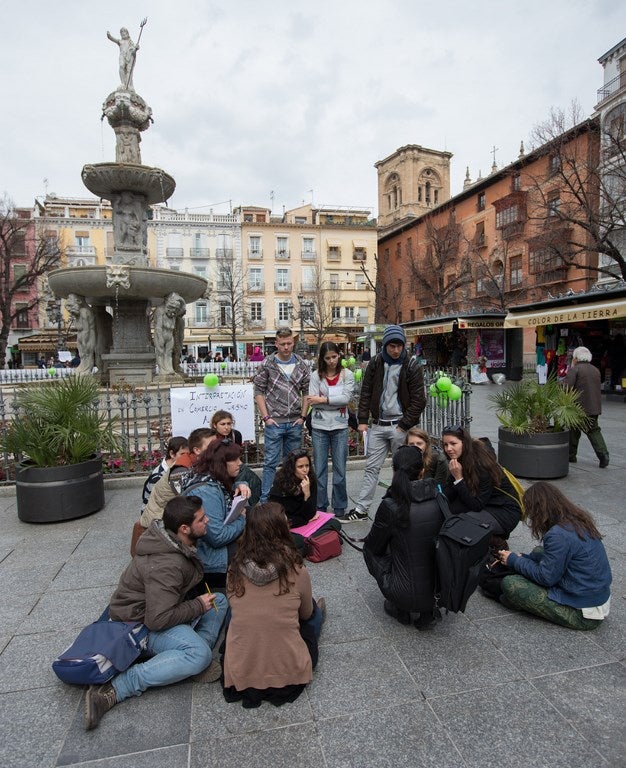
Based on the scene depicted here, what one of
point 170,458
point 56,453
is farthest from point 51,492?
point 170,458

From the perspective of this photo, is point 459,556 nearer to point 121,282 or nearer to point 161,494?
point 161,494

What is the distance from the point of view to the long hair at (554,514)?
2805 mm

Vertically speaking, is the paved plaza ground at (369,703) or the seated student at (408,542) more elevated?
the seated student at (408,542)

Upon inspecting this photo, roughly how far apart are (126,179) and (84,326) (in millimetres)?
3563

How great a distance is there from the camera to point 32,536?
14.7 feet

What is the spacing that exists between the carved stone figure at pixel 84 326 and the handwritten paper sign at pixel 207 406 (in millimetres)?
5841

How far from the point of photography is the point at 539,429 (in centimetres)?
612

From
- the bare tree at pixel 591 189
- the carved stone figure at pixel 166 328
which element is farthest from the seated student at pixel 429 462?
the bare tree at pixel 591 189

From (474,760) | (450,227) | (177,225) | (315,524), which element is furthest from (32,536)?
(177,225)

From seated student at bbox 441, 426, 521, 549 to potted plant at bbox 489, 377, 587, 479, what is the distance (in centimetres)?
278

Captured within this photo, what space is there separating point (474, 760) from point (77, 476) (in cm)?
424

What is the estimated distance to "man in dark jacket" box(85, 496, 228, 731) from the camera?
7.66 ft

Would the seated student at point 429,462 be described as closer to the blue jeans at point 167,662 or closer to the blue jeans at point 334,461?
the blue jeans at point 334,461

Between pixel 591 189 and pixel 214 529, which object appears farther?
pixel 591 189
